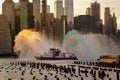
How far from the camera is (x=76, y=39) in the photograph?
7731 inches

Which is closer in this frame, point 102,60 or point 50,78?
point 50,78

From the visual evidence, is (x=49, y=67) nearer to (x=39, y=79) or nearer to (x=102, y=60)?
(x=102, y=60)

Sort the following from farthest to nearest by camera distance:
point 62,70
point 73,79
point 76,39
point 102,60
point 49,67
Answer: point 76,39, point 102,60, point 49,67, point 62,70, point 73,79

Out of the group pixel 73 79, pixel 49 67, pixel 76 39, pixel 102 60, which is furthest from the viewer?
pixel 76 39

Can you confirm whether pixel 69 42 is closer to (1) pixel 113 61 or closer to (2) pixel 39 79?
(1) pixel 113 61

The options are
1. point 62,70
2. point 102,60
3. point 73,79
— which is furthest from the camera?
point 102,60

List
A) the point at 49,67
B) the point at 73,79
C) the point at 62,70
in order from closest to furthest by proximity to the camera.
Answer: the point at 73,79, the point at 62,70, the point at 49,67

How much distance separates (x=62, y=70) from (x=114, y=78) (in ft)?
85.8

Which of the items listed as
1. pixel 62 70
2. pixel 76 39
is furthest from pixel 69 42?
pixel 62 70

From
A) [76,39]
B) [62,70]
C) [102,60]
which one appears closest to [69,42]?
[76,39]

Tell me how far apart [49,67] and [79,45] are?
259ft

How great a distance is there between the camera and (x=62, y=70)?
105 metres

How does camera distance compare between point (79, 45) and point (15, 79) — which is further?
point (79, 45)

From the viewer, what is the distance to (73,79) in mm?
80062
